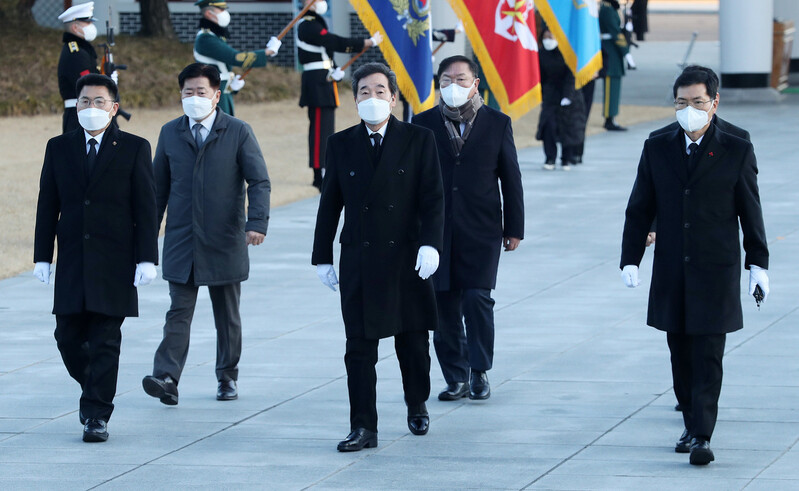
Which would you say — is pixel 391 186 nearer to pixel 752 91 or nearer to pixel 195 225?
pixel 195 225

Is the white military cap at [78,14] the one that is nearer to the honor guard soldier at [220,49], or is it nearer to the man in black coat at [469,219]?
the honor guard soldier at [220,49]

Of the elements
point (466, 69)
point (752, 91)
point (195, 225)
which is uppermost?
point (466, 69)

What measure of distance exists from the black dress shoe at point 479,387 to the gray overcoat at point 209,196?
1.25 metres

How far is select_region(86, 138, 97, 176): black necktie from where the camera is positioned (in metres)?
7.12

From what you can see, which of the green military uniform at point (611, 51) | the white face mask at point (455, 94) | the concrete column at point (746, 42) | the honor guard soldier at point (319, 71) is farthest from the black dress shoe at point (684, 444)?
the concrete column at point (746, 42)

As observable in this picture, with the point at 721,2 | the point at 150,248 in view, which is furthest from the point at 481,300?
the point at 721,2

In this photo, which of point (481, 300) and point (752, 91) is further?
point (752, 91)

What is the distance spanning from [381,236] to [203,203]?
4.14ft

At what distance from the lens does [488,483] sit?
6090 millimetres

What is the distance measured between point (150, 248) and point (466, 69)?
178 centimetres

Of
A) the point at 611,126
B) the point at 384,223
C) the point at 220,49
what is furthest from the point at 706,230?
the point at 611,126

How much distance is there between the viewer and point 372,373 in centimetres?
681

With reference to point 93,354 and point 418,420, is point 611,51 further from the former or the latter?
point 93,354

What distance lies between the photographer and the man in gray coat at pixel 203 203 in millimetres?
7660
